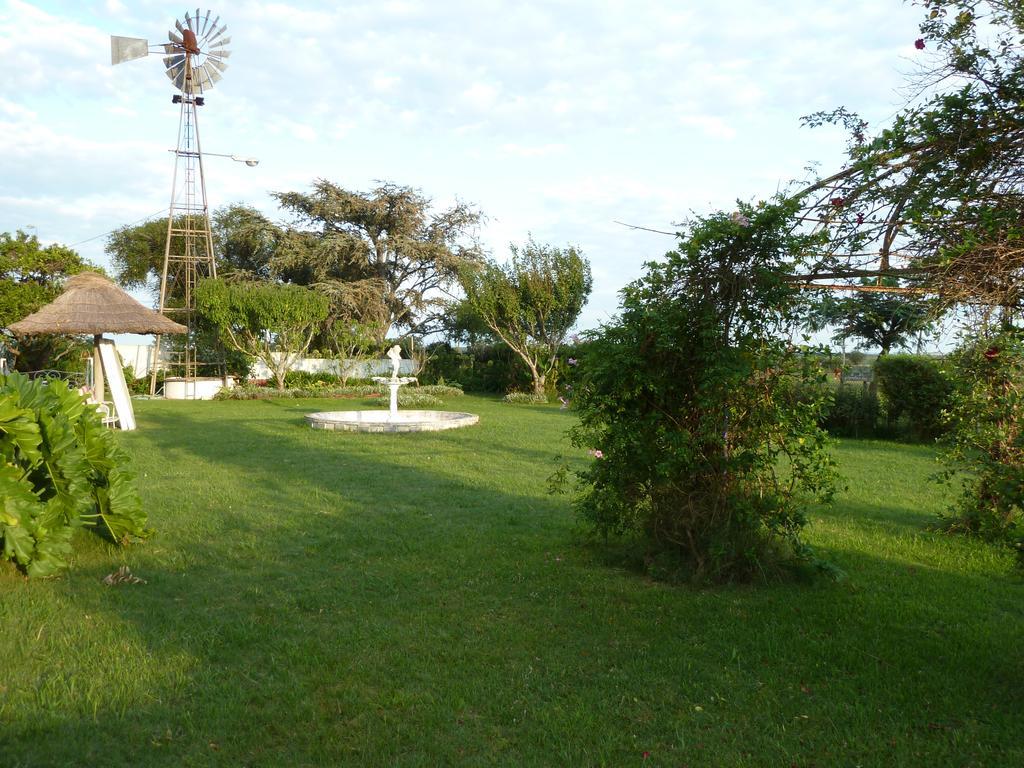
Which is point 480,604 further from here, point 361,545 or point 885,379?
point 885,379

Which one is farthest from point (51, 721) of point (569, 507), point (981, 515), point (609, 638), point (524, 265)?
point (524, 265)

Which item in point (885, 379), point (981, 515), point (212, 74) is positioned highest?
point (212, 74)

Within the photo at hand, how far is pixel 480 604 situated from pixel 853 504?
508cm

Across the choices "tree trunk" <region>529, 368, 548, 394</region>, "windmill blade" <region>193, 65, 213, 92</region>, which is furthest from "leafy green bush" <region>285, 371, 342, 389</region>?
"windmill blade" <region>193, 65, 213, 92</region>

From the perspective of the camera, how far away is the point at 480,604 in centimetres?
466

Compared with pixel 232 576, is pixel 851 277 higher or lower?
higher

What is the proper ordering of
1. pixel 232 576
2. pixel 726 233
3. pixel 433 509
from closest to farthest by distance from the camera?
pixel 726 233 < pixel 232 576 < pixel 433 509

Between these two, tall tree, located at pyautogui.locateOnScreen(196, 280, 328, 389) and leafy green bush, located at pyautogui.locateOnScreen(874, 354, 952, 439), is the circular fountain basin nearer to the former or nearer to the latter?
leafy green bush, located at pyautogui.locateOnScreen(874, 354, 952, 439)

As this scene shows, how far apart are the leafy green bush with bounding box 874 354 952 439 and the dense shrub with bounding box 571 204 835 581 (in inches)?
415

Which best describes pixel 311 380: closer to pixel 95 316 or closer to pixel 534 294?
pixel 534 294

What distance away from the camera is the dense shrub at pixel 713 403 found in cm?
457

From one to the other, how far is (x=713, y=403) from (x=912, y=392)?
38.2 feet

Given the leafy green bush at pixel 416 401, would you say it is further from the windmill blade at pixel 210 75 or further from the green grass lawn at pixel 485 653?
the green grass lawn at pixel 485 653

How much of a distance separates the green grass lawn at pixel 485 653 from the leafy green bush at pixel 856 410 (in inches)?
352
